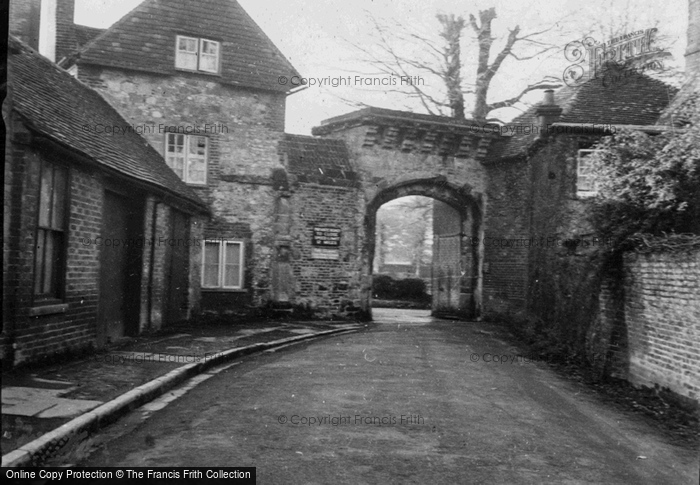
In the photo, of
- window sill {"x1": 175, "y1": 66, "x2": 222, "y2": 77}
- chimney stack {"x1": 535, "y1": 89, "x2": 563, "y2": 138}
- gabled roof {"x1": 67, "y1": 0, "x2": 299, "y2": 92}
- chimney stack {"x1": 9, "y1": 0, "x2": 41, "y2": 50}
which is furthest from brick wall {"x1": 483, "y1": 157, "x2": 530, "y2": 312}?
chimney stack {"x1": 9, "y1": 0, "x2": 41, "y2": 50}

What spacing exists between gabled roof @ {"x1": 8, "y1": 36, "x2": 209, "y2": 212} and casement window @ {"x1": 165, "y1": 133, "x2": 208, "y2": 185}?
2.02 feet

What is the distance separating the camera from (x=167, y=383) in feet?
26.5

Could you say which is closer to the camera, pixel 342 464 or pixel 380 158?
pixel 342 464

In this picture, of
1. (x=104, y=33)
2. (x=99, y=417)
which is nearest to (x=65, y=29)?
(x=104, y=33)

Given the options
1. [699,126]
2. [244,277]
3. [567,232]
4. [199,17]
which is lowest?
[244,277]

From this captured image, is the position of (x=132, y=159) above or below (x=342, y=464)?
above

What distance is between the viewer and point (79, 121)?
11734 mm

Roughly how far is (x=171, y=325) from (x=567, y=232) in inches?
430

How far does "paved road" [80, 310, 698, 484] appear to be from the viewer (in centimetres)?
504

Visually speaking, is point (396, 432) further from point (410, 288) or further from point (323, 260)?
point (410, 288)

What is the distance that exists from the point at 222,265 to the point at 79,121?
284 inches

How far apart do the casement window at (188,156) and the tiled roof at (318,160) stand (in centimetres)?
234

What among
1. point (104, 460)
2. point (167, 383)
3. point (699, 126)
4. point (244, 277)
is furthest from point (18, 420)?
point (244, 277)

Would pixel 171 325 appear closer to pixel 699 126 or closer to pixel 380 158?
pixel 380 158
